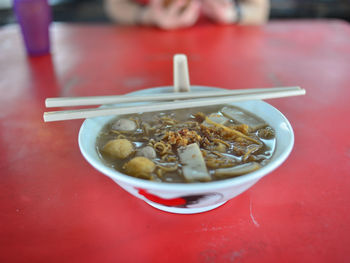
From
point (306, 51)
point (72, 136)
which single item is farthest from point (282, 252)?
point (306, 51)

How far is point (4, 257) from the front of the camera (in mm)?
736

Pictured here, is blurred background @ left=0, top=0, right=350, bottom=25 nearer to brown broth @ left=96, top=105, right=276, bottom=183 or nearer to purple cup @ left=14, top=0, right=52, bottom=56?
purple cup @ left=14, top=0, right=52, bottom=56

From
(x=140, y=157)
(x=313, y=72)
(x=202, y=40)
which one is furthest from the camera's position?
(x=202, y=40)

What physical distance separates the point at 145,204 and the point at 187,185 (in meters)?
0.28

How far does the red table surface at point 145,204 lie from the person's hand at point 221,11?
91 centimetres

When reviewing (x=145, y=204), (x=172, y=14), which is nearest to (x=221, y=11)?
(x=172, y=14)

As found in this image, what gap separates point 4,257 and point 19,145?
54 cm

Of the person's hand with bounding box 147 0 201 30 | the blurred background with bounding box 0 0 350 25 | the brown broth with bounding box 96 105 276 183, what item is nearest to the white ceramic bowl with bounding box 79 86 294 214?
the brown broth with bounding box 96 105 276 183

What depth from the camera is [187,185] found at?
2.17 feet

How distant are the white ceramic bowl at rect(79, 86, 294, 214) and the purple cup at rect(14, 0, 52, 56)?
4.73 feet

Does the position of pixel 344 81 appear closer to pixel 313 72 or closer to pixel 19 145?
pixel 313 72

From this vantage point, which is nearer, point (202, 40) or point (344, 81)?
point (344, 81)

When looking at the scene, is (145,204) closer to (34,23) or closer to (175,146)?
(175,146)

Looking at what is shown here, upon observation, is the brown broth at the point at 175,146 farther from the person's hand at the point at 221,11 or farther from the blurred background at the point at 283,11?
the blurred background at the point at 283,11
